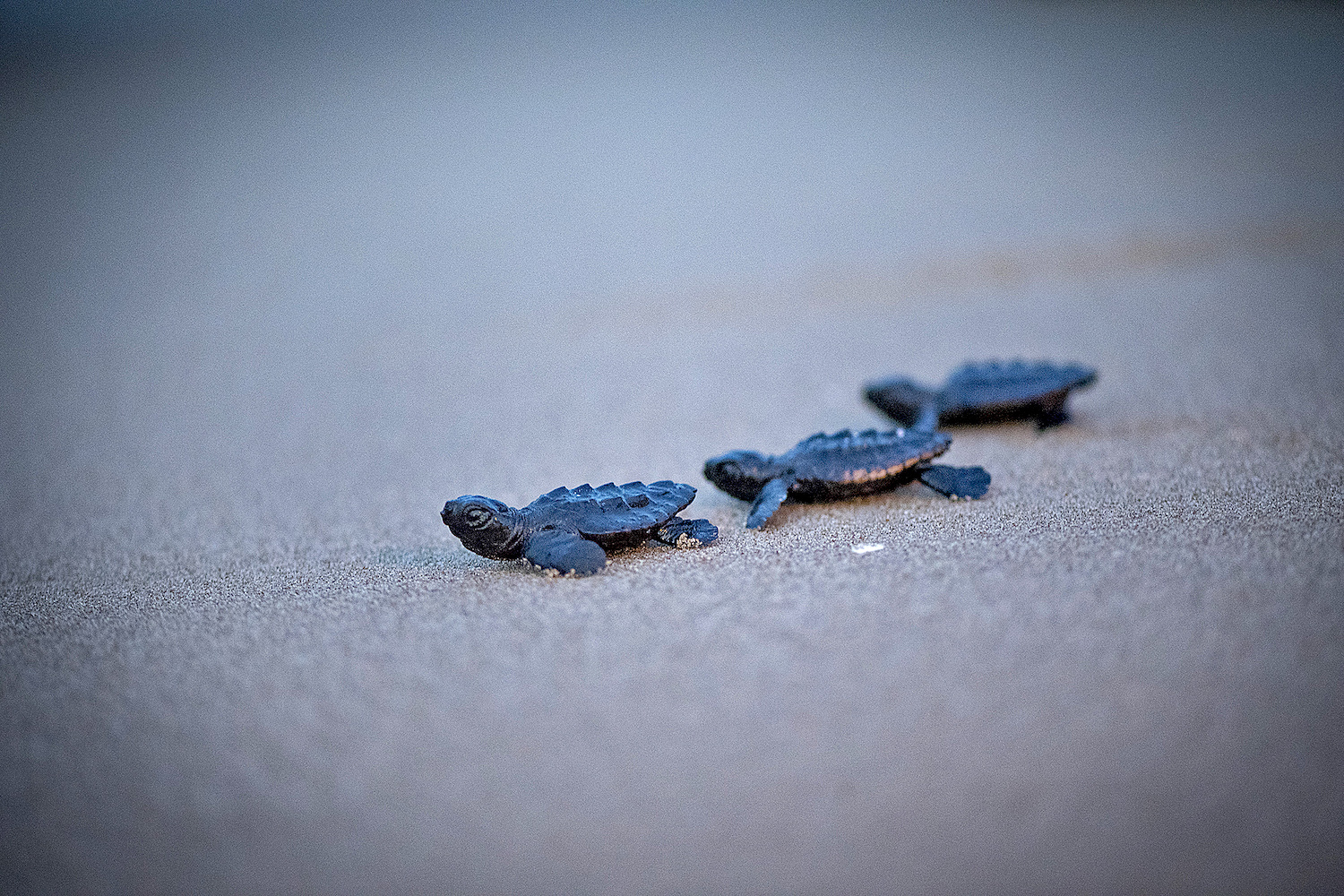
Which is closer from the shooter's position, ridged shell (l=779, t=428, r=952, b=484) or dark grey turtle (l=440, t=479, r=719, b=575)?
dark grey turtle (l=440, t=479, r=719, b=575)

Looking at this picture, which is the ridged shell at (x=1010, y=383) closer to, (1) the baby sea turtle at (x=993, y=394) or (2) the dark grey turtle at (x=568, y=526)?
(1) the baby sea turtle at (x=993, y=394)

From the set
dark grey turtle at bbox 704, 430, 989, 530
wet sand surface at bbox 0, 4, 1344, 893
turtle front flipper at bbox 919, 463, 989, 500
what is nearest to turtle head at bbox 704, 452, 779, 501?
dark grey turtle at bbox 704, 430, 989, 530

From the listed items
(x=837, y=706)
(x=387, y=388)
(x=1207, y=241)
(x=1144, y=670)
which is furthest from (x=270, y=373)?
(x=1207, y=241)

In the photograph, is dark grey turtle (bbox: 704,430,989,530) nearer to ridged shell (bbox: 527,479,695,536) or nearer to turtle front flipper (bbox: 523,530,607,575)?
ridged shell (bbox: 527,479,695,536)

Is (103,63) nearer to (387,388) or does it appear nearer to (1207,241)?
(387,388)

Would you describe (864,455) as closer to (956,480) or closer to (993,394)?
(956,480)
